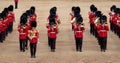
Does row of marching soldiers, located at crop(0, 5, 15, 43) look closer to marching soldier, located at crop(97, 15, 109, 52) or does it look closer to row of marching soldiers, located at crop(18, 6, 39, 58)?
row of marching soldiers, located at crop(18, 6, 39, 58)

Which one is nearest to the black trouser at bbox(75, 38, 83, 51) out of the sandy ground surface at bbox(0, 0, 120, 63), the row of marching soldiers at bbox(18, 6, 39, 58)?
the sandy ground surface at bbox(0, 0, 120, 63)

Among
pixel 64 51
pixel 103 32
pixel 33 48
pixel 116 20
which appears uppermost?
pixel 116 20

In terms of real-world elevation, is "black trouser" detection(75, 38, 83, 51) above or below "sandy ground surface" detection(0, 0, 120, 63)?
above

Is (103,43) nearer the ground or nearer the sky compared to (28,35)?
nearer the ground

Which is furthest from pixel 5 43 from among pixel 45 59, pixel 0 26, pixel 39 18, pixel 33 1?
pixel 33 1

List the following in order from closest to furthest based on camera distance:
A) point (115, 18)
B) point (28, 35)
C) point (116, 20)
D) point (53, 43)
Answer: point (28, 35)
point (53, 43)
point (116, 20)
point (115, 18)

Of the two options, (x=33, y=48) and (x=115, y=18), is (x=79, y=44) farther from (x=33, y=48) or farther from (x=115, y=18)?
(x=115, y=18)

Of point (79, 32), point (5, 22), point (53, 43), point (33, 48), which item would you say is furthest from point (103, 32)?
point (5, 22)

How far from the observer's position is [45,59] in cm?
1830

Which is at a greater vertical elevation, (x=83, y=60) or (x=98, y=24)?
(x=98, y=24)

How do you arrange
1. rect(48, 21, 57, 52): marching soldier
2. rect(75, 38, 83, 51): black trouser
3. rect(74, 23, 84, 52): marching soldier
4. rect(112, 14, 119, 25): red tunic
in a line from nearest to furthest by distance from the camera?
rect(48, 21, 57, 52): marching soldier, rect(74, 23, 84, 52): marching soldier, rect(75, 38, 83, 51): black trouser, rect(112, 14, 119, 25): red tunic

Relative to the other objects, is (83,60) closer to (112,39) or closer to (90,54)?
(90,54)

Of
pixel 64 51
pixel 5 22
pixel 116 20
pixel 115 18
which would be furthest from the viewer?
pixel 115 18

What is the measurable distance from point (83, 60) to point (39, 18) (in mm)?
14044
